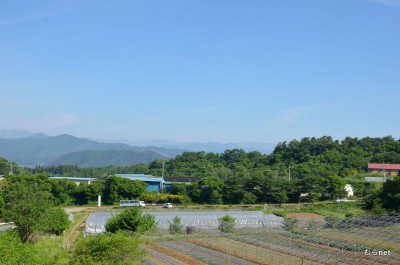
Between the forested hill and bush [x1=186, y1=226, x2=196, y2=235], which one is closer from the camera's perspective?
bush [x1=186, y1=226, x2=196, y2=235]

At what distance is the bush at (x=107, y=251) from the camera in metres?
10.7

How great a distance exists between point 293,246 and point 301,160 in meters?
37.8

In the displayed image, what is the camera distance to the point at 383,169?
47094mm

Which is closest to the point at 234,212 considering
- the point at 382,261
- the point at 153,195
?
the point at 153,195

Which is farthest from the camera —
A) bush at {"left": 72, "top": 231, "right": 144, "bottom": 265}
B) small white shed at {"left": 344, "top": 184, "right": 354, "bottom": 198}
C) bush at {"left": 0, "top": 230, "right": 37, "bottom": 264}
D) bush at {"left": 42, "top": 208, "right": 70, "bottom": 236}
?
small white shed at {"left": 344, "top": 184, "right": 354, "bottom": 198}

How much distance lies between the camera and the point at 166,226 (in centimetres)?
2503

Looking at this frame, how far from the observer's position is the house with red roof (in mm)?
47250

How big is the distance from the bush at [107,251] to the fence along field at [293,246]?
5.23 meters

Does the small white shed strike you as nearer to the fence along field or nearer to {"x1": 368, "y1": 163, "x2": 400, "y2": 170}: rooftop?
{"x1": 368, "y1": 163, "x2": 400, "y2": 170}: rooftop

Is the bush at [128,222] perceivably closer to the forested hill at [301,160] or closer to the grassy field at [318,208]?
the grassy field at [318,208]

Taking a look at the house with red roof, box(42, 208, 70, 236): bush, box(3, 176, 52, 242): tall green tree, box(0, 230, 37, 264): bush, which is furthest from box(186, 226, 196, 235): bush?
the house with red roof

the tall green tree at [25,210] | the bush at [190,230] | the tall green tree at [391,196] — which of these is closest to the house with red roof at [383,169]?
the tall green tree at [391,196]

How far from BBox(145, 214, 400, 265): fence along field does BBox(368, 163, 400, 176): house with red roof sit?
2804 cm

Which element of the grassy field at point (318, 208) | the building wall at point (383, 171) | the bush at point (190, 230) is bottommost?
the bush at point (190, 230)
